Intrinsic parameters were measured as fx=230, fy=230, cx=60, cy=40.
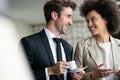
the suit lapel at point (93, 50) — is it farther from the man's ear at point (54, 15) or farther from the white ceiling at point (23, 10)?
the white ceiling at point (23, 10)

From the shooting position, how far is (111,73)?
64 centimetres

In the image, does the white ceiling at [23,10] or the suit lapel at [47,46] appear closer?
the white ceiling at [23,10]

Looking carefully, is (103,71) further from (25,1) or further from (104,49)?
(25,1)

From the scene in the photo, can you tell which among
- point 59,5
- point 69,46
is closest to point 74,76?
point 69,46

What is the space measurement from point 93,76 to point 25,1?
54 cm

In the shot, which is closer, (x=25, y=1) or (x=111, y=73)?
(x=25, y=1)

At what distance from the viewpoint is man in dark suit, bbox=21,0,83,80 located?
50cm

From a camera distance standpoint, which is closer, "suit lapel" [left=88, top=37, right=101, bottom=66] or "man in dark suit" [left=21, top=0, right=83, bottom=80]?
"man in dark suit" [left=21, top=0, right=83, bottom=80]

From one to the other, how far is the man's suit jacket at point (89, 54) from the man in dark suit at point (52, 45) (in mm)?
72

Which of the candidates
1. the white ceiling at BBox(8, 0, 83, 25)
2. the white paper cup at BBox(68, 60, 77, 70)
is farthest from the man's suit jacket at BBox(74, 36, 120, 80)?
the white ceiling at BBox(8, 0, 83, 25)

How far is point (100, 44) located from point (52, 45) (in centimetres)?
21

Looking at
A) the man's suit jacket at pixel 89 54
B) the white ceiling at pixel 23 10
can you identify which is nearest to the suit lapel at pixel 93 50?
the man's suit jacket at pixel 89 54

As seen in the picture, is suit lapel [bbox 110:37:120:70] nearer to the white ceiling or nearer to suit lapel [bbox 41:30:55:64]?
suit lapel [bbox 41:30:55:64]

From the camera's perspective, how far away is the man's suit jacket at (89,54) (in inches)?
26.2
